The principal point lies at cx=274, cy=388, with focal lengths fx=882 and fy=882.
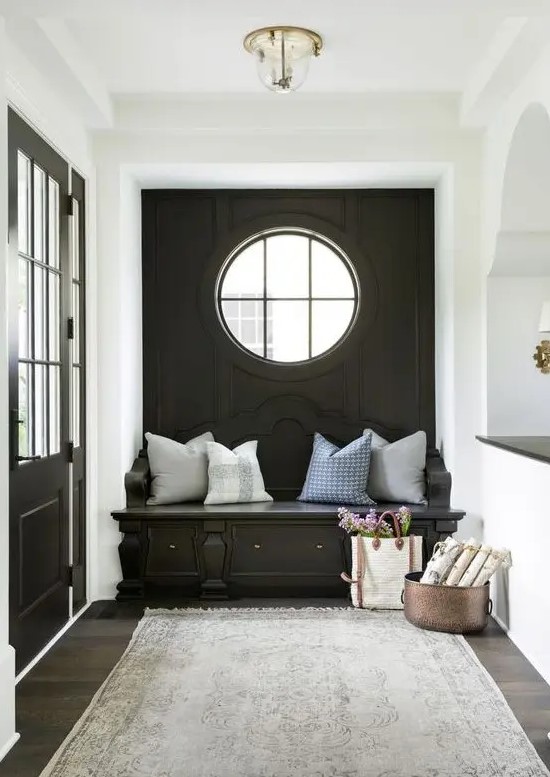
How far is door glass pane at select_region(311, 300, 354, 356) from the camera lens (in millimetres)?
5918

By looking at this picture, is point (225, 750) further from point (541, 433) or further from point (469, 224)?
point (469, 224)

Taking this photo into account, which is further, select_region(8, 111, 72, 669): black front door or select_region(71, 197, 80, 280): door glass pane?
select_region(71, 197, 80, 280): door glass pane

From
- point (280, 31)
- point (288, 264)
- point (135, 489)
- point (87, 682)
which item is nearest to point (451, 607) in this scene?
point (87, 682)

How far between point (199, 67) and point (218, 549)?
2.66 m

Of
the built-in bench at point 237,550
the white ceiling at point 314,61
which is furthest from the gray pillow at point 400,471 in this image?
the white ceiling at point 314,61

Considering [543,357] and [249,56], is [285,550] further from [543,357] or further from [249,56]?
[249,56]


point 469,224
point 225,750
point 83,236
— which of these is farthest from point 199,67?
point 225,750

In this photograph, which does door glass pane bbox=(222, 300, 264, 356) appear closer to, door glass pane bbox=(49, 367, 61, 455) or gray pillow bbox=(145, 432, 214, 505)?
gray pillow bbox=(145, 432, 214, 505)

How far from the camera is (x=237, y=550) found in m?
5.18

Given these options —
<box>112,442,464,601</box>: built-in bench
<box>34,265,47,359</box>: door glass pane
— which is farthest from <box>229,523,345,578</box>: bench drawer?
<box>34,265,47,359</box>: door glass pane

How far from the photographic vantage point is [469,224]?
5.25 metres

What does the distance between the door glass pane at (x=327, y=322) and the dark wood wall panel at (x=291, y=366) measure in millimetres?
127

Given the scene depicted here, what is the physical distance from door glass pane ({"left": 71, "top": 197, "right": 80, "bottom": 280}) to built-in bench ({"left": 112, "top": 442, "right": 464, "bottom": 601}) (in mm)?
1413

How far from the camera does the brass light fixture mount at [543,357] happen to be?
4.86 metres
